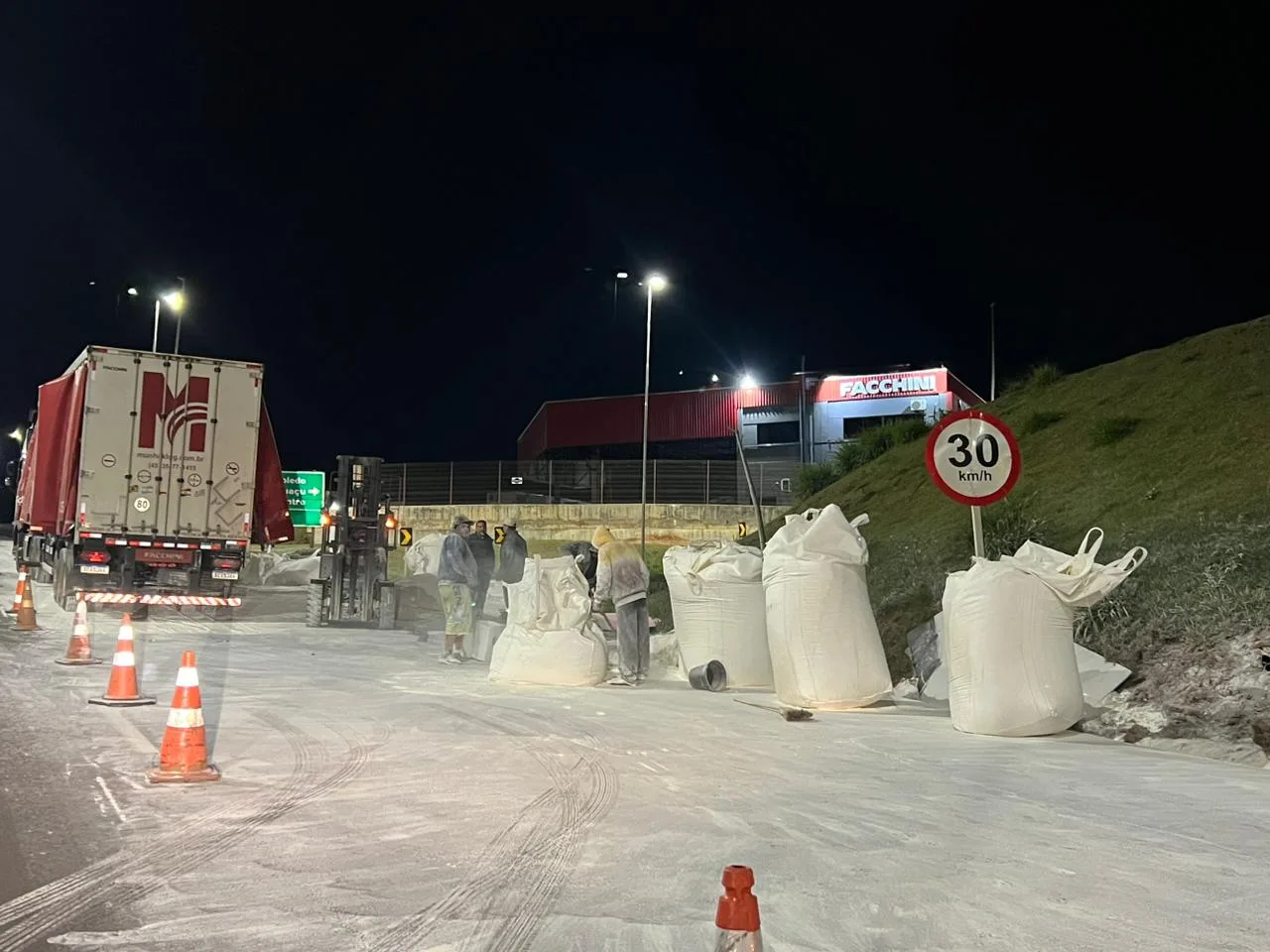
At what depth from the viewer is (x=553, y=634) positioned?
35.2 feet

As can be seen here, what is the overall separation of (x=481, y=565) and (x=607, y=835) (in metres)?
9.61

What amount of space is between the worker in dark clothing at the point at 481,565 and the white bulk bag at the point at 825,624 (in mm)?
5760

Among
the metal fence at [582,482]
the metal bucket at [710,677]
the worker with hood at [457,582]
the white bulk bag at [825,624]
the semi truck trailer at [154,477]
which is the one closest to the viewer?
the white bulk bag at [825,624]

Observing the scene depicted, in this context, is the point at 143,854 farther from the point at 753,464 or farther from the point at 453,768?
the point at 753,464

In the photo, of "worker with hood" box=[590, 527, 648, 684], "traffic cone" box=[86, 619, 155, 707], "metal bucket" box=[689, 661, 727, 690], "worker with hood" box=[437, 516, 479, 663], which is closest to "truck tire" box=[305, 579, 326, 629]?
"worker with hood" box=[437, 516, 479, 663]

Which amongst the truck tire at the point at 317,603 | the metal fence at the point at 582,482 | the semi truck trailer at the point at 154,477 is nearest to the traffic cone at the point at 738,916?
the semi truck trailer at the point at 154,477

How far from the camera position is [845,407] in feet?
151

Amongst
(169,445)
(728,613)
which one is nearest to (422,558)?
(169,445)

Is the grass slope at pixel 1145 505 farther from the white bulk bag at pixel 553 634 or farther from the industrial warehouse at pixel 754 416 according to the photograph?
the industrial warehouse at pixel 754 416

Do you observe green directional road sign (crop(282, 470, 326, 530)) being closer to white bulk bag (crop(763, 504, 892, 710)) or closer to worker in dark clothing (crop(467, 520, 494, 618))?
worker in dark clothing (crop(467, 520, 494, 618))

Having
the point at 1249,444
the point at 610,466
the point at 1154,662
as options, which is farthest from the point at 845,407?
the point at 1154,662

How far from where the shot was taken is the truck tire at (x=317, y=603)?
59.5 feet

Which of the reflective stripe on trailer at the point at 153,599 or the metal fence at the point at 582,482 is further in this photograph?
the metal fence at the point at 582,482

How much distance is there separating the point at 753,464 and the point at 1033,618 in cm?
3554
